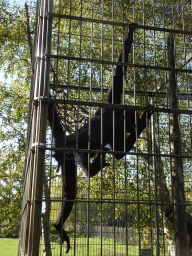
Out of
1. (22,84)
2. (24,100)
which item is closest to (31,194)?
(24,100)

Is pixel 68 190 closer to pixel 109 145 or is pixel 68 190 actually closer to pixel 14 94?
pixel 109 145

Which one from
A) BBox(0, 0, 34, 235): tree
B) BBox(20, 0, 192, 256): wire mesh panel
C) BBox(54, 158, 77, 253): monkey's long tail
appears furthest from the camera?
BBox(0, 0, 34, 235): tree

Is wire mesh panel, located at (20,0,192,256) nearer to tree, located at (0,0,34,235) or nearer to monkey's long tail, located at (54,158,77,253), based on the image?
monkey's long tail, located at (54,158,77,253)

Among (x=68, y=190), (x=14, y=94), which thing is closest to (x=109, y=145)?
(x=68, y=190)

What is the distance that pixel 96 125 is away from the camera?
2764mm

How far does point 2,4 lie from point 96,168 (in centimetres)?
783

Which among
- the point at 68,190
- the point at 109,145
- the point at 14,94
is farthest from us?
the point at 14,94

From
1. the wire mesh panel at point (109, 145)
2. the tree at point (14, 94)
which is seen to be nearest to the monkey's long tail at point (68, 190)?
the wire mesh panel at point (109, 145)

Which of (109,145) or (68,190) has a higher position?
(109,145)

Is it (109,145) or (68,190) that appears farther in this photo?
(109,145)

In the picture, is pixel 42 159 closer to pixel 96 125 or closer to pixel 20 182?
pixel 96 125

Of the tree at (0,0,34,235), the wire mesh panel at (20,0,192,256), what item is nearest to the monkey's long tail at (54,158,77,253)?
the wire mesh panel at (20,0,192,256)

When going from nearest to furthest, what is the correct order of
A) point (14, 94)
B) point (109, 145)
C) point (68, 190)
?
point (68, 190)
point (109, 145)
point (14, 94)

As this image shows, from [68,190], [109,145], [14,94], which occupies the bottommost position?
[68,190]
